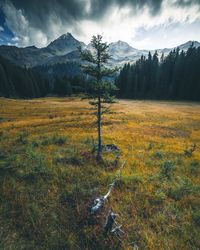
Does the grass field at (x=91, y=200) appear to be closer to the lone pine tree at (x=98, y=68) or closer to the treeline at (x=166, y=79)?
the lone pine tree at (x=98, y=68)

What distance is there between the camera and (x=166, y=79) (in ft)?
245

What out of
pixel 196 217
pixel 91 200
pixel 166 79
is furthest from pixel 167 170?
pixel 166 79

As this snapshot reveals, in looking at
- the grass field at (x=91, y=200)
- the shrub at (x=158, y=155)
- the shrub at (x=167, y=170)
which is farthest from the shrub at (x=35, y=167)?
the shrub at (x=158, y=155)

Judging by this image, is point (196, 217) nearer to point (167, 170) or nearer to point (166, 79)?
point (167, 170)

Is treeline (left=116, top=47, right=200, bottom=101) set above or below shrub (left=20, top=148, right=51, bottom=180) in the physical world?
above

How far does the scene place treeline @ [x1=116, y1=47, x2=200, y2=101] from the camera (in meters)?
65.5

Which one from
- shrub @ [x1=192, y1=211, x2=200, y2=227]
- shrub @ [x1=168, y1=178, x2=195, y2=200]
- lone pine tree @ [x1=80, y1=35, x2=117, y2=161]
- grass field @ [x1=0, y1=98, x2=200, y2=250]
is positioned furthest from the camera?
lone pine tree @ [x1=80, y1=35, x2=117, y2=161]

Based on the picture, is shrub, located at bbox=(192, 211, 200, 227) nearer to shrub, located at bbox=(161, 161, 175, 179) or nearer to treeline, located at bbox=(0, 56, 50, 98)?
shrub, located at bbox=(161, 161, 175, 179)

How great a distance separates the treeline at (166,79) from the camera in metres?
65.5

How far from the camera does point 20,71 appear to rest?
86438mm

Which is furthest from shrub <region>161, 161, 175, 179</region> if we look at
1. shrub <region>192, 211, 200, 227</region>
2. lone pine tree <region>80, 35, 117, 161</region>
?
lone pine tree <region>80, 35, 117, 161</region>

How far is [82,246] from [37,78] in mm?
110490

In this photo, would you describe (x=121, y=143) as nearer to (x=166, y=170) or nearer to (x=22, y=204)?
(x=166, y=170)

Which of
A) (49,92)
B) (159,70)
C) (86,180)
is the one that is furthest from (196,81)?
(49,92)
